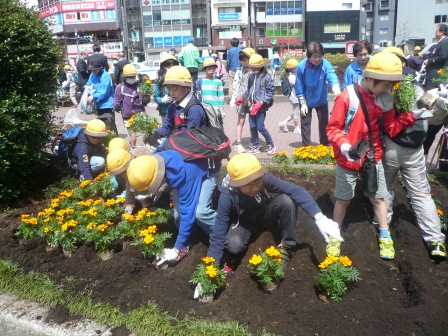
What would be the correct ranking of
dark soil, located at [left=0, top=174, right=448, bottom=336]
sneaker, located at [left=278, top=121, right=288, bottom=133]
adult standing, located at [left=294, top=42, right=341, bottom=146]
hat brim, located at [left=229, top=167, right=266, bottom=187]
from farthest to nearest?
sneaker, located at [left=278, top=121, right=288, bottom=133] → adult standing, located at [left=294, top=42, right=341, bottom=146] → hat brim, located at [left=229, top=167, right=266, bottom=187] → dark soil, located at [left=0, top=174, right=448, bottom=336]

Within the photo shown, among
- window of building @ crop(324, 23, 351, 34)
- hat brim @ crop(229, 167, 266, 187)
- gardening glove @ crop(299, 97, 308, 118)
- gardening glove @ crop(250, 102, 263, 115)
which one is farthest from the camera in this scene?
window of building @ crop(324, 23, 351, 34)

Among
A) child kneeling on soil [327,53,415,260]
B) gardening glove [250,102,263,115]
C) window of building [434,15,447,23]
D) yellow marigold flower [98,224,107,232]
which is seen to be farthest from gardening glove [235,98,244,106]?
window of building [434,15,447,23]

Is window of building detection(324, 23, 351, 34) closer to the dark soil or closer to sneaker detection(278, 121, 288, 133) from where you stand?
sneaker detection(278, 121, 288, 133)

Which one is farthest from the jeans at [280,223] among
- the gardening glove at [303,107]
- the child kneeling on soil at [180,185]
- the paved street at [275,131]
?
the paved street at [275,131]

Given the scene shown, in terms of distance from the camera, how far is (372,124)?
3.92m

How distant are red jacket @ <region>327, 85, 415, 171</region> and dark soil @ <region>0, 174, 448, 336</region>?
0.83 meters

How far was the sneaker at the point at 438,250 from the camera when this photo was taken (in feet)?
12.6

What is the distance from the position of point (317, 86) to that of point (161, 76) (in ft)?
8.18

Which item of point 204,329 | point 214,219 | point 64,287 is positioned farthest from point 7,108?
point 204,329

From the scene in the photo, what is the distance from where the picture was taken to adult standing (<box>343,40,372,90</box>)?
6.33 metres

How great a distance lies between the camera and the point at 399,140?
3.96 meters

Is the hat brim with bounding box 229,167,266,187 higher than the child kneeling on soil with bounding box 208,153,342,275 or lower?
higher

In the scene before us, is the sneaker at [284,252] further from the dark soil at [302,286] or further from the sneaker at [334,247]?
the sneaker at [334,247]

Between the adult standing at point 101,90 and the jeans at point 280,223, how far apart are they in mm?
4853
